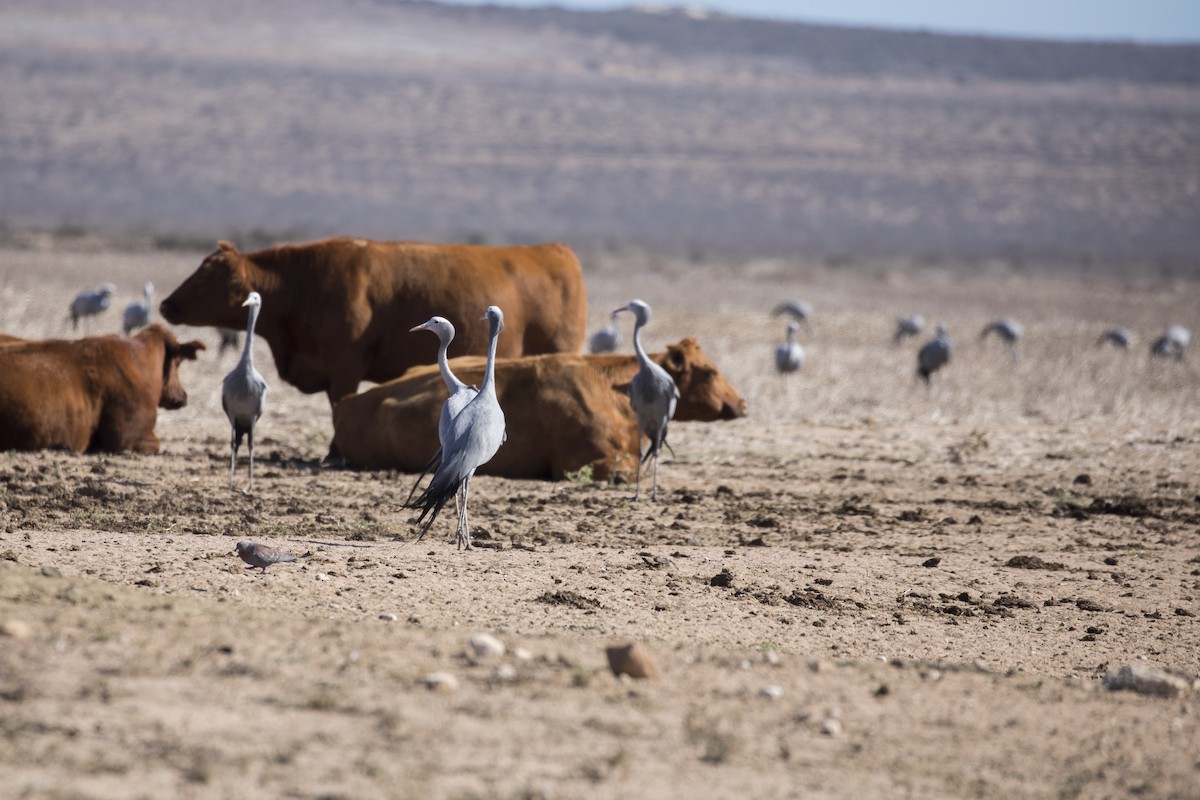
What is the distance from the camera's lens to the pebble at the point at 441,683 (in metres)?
5.19

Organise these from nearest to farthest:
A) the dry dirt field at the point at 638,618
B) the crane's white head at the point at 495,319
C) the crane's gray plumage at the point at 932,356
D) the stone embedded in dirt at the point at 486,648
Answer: the dry dirt field at the point at 638,618
the stone embedded in dirt at the point at 486,648
the crane's white head at the point at 495,319
the crane's gray plumage at the point at 932,356

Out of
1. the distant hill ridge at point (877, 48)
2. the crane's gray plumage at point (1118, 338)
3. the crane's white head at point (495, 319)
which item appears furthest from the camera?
the distant hill ridge at point (877, 48)

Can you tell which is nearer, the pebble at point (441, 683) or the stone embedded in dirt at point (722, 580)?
the pebble at point (441, 683)

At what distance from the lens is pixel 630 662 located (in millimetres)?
5477

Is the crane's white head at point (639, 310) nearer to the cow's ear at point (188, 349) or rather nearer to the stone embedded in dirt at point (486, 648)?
the cow's ear at point (188, 349)

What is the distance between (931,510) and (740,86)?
82.3 meters

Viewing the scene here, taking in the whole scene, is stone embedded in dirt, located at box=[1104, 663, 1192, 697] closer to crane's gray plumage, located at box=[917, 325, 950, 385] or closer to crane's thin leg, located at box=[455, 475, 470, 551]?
crane's thin leg, located at box=[455, 475, 470, 551]

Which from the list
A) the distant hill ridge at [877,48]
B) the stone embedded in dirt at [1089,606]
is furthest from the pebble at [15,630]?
the distant hill ridge at [877,48]

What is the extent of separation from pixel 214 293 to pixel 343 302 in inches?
43.1

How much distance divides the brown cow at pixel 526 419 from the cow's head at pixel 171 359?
1.46m

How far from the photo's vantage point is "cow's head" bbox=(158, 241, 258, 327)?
1241 centimetres

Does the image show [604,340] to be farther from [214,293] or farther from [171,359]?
[171,359]

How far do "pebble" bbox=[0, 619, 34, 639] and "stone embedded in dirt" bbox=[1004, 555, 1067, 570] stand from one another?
5521 mm

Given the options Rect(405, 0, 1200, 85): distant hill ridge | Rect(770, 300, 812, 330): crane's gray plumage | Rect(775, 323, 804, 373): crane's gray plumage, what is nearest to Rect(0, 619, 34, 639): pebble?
Rect(775, 323, 804, 373): crane's gray plumage
